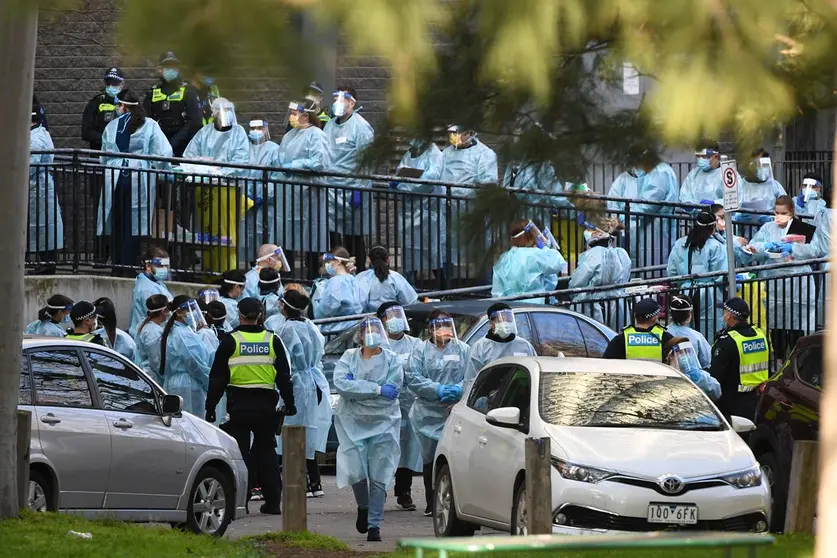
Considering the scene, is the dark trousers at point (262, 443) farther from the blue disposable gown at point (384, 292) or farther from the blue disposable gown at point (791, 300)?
the blue disposable gown at point (791, 300)

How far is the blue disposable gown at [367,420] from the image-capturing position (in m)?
14.2

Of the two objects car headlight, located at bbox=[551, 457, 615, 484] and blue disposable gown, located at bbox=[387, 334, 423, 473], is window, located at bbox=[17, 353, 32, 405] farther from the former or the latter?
blue disposable gown, located at bbox=[387, 334, 423, 473]

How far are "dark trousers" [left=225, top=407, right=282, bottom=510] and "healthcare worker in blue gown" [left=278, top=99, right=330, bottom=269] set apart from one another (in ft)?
22.7

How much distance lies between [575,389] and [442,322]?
3302 mm

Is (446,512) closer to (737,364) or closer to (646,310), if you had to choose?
(646,310)

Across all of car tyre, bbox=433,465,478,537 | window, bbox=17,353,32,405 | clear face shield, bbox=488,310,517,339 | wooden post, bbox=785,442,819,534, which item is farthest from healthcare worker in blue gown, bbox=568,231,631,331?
window, bbox=17,353,32,405

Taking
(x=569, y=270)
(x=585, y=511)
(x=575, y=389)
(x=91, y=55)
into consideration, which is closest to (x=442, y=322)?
(x=575, y=389)

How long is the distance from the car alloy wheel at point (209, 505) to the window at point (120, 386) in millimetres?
789

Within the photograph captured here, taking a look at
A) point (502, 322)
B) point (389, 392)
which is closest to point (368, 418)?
point (389, 392)

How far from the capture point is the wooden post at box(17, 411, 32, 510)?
1184 cm

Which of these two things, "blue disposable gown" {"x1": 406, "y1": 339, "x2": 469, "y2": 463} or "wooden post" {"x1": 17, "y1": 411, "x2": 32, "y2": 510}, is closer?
"wooden post" {"x1": 17, "y1": 411, "x2": 32, "y2": 510}

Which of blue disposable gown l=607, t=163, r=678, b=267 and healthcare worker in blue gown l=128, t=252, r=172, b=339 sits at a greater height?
blue disposable gown l=607, t=163, r=678, b=267

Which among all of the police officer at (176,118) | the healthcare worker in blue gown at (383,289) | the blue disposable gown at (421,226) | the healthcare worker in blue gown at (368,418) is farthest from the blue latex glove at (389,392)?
the police officer at (176,118)

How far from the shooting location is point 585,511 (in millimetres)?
11688
